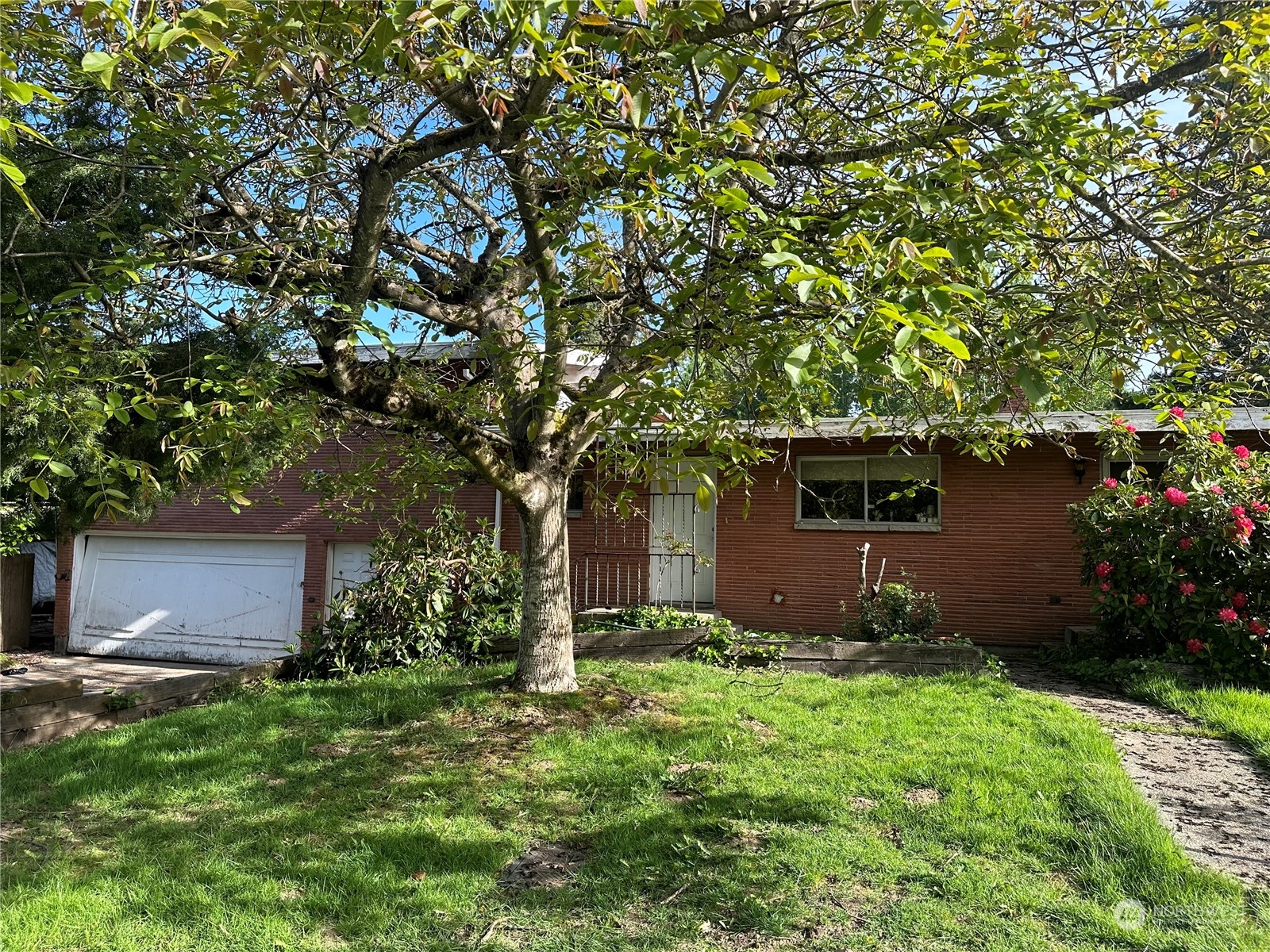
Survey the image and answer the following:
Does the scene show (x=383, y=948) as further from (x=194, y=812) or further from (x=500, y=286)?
(x=500, y=286)

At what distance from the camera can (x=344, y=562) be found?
1404cm

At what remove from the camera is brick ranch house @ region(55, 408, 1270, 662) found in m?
10.9

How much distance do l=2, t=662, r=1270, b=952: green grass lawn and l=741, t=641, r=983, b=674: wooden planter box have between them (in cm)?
148

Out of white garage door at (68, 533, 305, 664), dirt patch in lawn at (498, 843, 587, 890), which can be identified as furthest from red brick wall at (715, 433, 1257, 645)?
white garage door at (68, 533, 305, 664)

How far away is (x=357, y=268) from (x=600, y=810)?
12.0ft

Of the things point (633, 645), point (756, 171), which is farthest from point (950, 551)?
point (756, 171)

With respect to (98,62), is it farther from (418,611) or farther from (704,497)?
(418,611)

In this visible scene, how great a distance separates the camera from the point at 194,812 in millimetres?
4742

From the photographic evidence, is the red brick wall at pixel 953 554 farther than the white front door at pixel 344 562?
No

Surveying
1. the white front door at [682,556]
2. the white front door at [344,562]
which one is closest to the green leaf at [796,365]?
the white front door at [682,556]

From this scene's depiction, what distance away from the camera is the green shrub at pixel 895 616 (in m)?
9.27

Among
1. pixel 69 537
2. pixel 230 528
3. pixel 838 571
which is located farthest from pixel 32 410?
pixel 69 537

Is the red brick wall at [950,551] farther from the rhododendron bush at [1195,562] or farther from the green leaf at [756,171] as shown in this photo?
the green leaf at [756,171]

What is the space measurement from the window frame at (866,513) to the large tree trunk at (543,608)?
5.33 meters
